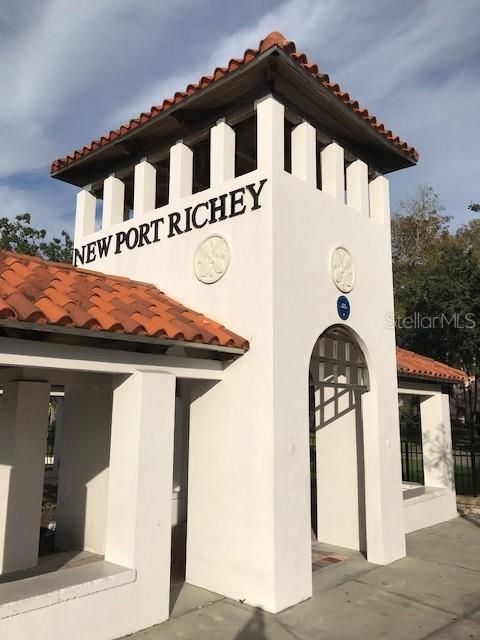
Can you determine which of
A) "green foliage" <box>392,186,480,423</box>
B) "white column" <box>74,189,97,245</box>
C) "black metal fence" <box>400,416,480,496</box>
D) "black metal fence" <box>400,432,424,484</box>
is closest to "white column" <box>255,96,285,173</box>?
"white column" <box>74,189,97,245</box>

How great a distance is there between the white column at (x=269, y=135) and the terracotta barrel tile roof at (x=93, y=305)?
2.14 meters

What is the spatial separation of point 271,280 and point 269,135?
1858mm

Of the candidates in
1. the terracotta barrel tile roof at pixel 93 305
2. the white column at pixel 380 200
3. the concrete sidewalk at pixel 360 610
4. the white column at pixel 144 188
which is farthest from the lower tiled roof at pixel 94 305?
the white column at pixel 380 200

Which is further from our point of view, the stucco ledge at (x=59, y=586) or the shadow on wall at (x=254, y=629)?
the shadow on wall at (x=254, y=629)

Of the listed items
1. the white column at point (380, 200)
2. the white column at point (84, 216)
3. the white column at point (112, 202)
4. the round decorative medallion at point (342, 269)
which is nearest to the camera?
the round decorative medallion at point (342, 269)

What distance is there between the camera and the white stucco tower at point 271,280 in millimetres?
6316

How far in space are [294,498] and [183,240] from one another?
3806 mm

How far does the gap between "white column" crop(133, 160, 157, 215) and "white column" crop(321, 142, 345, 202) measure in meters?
2.67

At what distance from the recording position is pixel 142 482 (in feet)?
18.1

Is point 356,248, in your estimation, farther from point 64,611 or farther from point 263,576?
point 64,611

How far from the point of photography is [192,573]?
676cm

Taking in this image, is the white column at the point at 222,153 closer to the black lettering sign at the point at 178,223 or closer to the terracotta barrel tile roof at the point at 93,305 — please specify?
the black lettering sign at the point at 178,223

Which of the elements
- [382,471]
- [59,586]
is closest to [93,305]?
[59,586]

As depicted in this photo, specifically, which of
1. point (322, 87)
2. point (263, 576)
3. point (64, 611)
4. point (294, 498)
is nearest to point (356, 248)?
point (322, 87)
